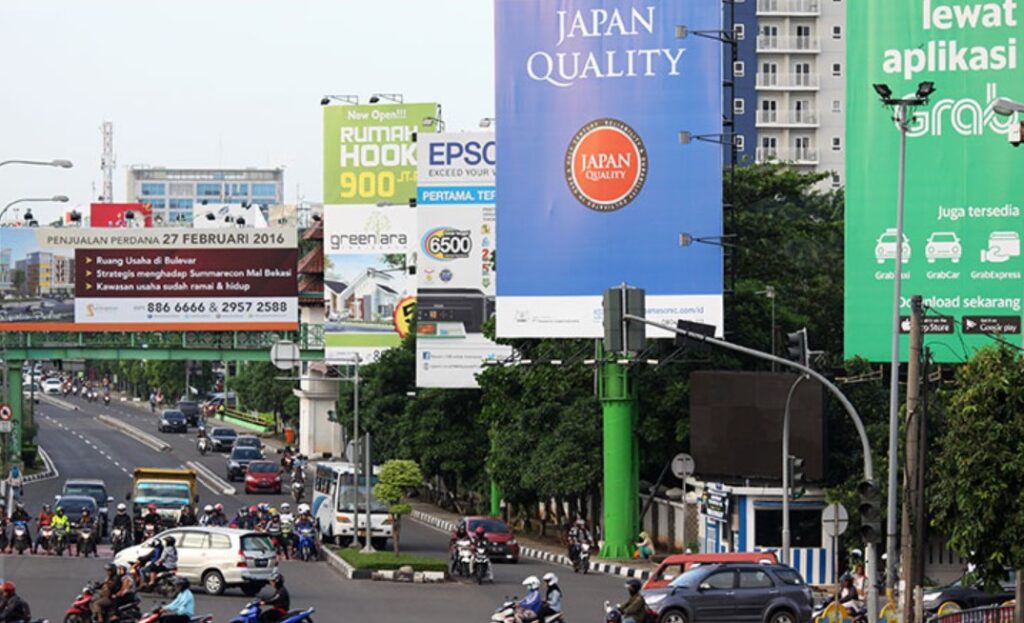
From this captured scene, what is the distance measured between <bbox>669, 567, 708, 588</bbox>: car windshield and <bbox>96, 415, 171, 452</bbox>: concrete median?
70973 mm

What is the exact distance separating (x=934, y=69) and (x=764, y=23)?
7337 centimetres

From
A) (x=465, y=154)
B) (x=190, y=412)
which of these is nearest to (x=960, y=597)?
(x=465, y=154)

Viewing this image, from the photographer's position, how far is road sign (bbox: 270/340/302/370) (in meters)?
81.8

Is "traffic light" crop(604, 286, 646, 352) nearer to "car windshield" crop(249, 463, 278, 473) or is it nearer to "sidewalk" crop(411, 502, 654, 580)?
"sidewalk" crop(411, 502, 654, 580)

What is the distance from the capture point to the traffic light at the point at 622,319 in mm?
28922

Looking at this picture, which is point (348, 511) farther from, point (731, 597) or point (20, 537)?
point (731, 597)

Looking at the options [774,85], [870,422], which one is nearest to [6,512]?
[870,422]

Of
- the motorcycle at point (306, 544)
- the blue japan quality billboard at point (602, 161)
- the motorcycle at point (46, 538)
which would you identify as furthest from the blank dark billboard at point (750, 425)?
the motorcycle at point (46, 538)

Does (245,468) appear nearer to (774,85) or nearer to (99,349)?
(99,349)

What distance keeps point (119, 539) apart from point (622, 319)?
2356 centimetres

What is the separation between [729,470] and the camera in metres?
48.2

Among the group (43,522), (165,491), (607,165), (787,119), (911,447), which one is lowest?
(43,522)

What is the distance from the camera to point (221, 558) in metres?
38.8

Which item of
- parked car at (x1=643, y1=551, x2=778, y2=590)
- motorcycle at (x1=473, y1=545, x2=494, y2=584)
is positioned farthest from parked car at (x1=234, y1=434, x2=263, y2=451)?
parked car at (x1=643, y1=551, x2=778, y2=590)
